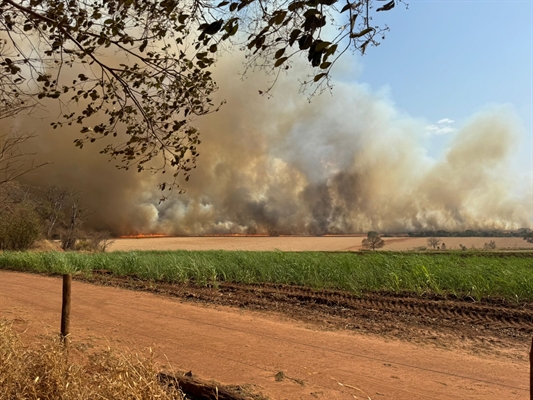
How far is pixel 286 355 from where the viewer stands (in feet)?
22.8

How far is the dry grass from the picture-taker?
331cm

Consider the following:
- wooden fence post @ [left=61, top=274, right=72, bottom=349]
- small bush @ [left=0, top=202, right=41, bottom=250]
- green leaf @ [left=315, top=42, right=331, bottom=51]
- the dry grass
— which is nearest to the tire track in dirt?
wooden fence post @ [left=61, top=274, right=72, bottom=349]

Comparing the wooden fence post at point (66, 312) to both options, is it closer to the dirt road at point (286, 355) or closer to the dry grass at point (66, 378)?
the dirt road at point (286, 355)

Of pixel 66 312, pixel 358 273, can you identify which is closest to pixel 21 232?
pixel 358 273

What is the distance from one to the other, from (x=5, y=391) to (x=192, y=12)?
12.8ft

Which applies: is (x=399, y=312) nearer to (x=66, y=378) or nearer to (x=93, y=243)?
(x=66, y=378)

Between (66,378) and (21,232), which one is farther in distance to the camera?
(21,232)

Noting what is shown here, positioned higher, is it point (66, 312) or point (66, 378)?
point (66, 312)

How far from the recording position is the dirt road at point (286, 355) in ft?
17.9

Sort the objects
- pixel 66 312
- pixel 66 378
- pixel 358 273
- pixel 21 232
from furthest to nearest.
Answer: pixel 21 232 → pixel 358 273 → pixel 66 312 → pixel 66 378

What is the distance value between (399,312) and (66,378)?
28.5ft

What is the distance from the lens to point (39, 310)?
426 inches

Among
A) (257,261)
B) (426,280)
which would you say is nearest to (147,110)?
(426,280)

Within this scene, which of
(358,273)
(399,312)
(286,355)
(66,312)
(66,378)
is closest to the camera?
(66,378)
